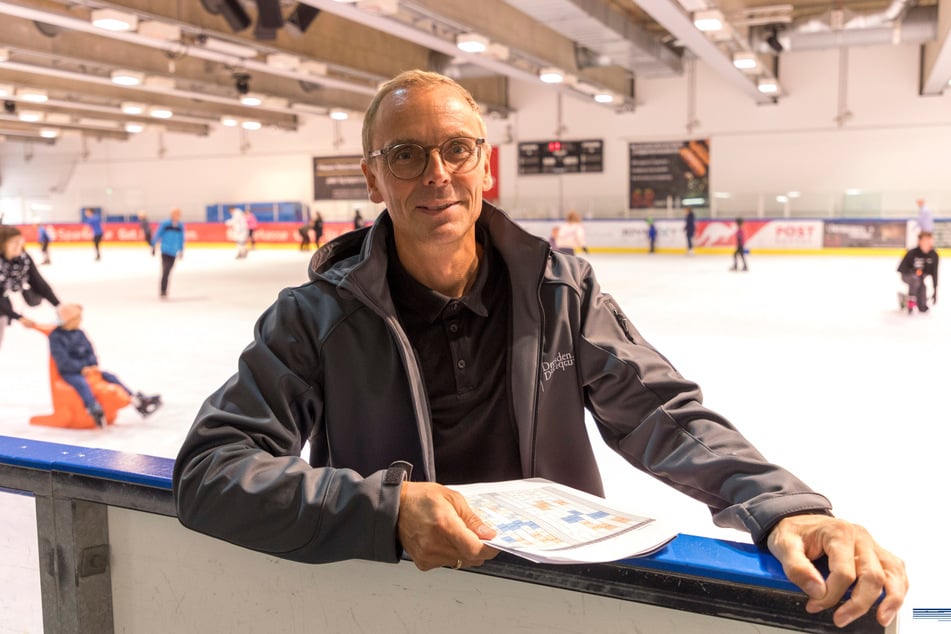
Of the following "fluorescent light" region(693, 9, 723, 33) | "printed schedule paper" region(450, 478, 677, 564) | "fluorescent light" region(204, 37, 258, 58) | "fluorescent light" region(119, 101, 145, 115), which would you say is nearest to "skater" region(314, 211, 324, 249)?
"fluorescent light" region(119, 101, 145, 115)

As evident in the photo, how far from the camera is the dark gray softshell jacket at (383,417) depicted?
4.03ft

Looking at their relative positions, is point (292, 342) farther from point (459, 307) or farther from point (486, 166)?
point (486, 166)

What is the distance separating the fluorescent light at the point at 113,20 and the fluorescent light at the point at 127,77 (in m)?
4.92

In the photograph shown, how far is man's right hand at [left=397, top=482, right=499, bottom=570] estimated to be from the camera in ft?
3.75

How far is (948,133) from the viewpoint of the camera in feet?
72.3

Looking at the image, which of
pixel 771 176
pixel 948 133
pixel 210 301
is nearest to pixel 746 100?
pixel 771 176

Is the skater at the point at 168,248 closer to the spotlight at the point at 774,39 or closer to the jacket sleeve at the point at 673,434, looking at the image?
the spotlight at the point at 774,39

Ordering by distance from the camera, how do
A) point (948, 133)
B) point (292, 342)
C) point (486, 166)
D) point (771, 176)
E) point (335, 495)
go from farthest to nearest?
1. point (771, 176)
2. point (948, 133)
3. point (486, 166)
4. point (292, 342)
5. point (335, 495)

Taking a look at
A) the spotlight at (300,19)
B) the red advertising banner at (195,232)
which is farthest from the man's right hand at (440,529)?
the red advertising banner at (195,232)

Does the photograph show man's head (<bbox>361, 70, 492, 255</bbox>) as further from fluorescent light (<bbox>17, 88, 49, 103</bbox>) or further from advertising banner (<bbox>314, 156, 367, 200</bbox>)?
advertising banner (<bbox>314, 156, 367, 200</bbox>)

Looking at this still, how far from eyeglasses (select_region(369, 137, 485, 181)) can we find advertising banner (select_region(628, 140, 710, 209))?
78.4 ft

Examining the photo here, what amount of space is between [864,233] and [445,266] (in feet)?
70.3

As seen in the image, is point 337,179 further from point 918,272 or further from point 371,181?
point 371,181

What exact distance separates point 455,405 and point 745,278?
14.7m
